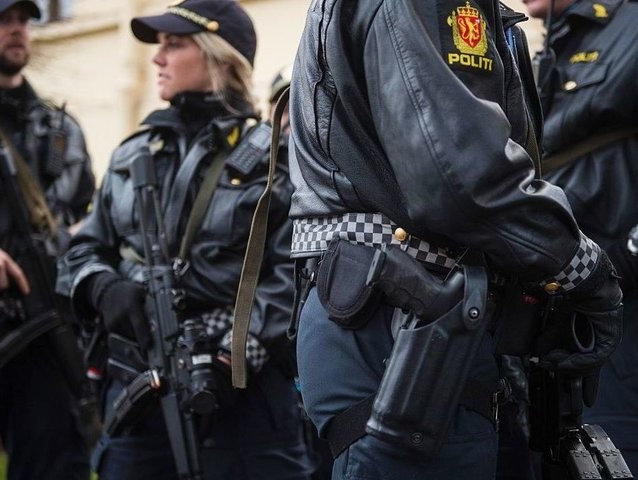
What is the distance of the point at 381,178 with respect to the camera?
2553 mm

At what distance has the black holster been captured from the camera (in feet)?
7.91

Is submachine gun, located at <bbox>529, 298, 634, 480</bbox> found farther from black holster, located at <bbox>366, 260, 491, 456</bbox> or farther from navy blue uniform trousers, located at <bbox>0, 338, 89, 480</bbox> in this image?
navy blue uniform trousers, located at <bbox>0, 338, 89, 480</bbox>

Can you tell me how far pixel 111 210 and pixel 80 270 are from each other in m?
0.24

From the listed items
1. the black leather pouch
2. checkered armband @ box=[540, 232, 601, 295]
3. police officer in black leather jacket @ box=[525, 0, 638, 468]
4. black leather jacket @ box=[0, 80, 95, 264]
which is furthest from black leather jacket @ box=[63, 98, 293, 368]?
checkered armband @ box=[540, 232, 601, 295]

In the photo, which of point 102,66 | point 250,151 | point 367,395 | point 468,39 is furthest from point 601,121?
point 102,66

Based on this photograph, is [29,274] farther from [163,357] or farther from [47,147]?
[163,357]

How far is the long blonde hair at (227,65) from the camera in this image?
4.43 metres

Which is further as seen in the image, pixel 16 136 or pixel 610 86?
pixel 16 136

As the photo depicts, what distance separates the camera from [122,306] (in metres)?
4.10

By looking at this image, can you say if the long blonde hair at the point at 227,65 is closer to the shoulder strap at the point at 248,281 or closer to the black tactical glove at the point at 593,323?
the shoulder strap at the point at 248,281

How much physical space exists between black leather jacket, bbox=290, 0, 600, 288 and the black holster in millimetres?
139

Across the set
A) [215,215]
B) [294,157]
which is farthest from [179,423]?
[294,157]

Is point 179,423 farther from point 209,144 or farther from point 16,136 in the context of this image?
point 16,136

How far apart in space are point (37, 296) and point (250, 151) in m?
1.48
